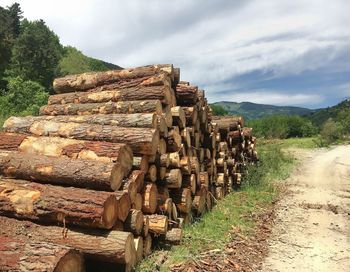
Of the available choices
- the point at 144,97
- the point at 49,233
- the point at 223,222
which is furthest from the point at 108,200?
the point at 223,222

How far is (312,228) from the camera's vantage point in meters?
8.19

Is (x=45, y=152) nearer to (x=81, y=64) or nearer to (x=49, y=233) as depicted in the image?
(x=49, y=233)

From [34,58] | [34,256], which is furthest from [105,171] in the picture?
[34,58]

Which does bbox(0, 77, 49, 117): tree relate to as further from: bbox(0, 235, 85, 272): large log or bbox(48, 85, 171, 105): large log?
bbox(0, 235, 85, 272): large log

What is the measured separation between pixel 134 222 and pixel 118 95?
343cm

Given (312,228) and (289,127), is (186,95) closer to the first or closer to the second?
(312,228)

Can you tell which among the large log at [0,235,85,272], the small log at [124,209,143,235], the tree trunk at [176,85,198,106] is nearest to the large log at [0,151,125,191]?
the small log at [124,209,143,235]

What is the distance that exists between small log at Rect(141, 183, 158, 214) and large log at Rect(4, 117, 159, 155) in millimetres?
544

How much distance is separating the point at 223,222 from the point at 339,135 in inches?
1106

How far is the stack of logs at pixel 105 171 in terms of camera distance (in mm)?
→ 4730

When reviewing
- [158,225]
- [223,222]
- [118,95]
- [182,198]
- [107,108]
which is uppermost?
[118,95]

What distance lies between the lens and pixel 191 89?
8469 millimetres

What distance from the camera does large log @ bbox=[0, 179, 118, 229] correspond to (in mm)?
4738

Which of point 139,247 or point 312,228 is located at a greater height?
point 139,247
